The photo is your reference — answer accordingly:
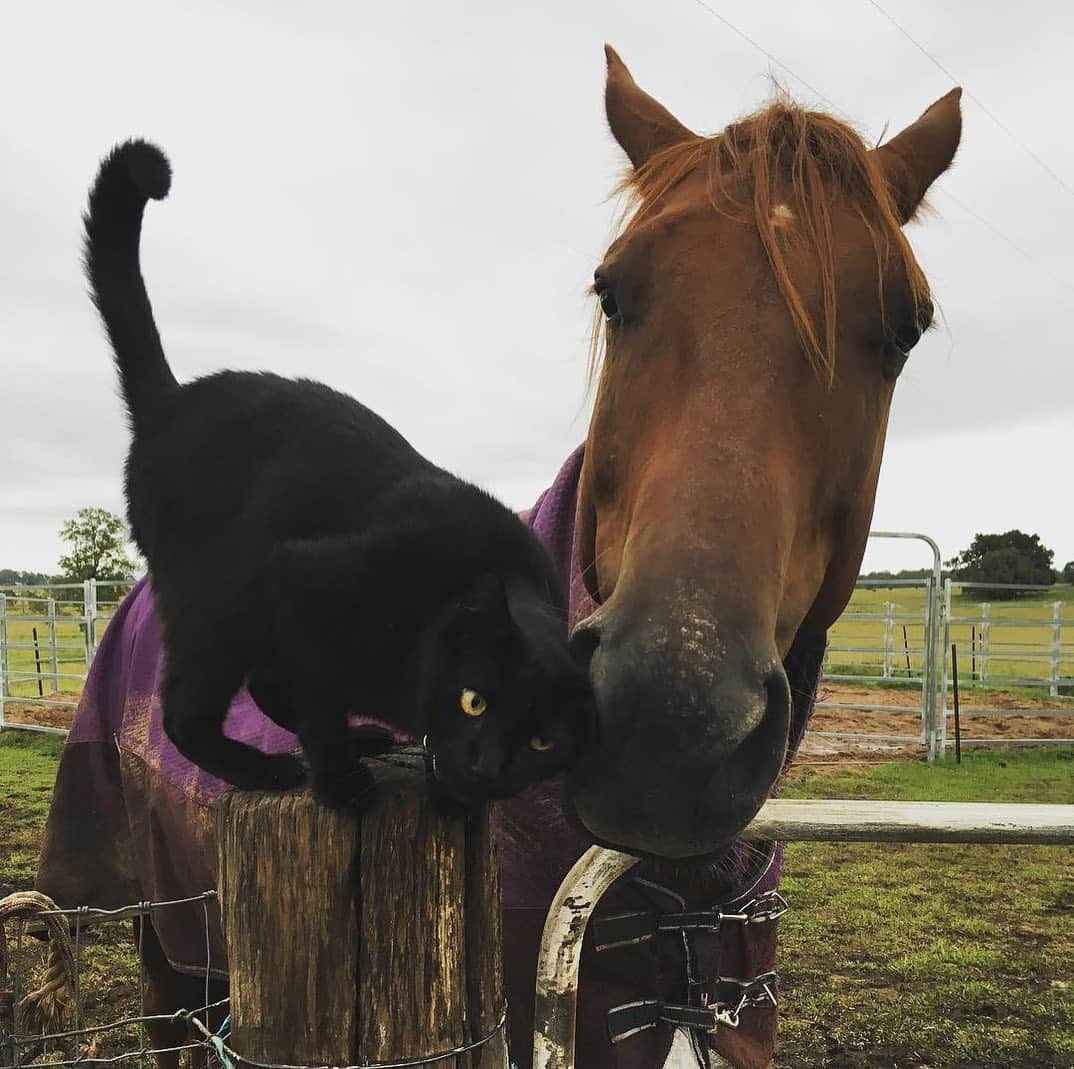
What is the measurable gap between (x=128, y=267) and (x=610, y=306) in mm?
1325

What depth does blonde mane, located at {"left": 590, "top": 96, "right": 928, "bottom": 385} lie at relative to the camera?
144 cm

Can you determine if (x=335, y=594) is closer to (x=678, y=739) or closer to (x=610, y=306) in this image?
(x=678, y=739)

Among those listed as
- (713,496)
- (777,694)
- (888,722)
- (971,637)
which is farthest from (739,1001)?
(971,637)

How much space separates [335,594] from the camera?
133cm

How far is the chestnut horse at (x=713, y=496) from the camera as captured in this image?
1074 mm

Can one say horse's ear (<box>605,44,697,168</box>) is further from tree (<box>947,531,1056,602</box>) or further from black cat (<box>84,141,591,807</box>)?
tree (<box>947,531,1056,602</box>)

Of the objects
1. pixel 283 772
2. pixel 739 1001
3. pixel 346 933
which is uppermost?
pixel 283 772

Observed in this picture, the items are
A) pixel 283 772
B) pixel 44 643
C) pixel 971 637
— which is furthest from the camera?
pixel 971 637

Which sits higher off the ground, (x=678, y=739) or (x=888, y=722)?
(x=678, y=739)

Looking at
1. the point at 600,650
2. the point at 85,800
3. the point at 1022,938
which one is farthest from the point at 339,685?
the point at 1022,938

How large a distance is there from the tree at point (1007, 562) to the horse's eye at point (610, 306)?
42.8 feet

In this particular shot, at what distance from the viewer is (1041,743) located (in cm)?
1127

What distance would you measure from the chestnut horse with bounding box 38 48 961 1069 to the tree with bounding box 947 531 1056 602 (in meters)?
12.7

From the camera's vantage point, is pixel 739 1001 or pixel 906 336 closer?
pixel 906 336
